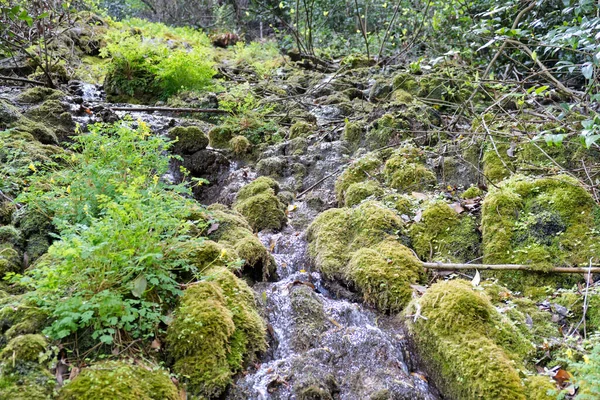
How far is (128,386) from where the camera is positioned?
2602 millimetres

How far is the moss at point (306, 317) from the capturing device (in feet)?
12.0

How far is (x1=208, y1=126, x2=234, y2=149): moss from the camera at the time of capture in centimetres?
804

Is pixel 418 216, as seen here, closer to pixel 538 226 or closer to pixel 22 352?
pixel 538 226

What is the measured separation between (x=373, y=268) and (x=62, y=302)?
2643 millimetres

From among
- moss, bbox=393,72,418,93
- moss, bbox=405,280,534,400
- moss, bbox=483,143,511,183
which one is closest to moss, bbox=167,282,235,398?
moss, bbox=405,280,534,400

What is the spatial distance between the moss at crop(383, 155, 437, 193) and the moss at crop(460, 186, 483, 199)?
0.50m

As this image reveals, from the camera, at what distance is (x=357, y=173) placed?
6.06 m

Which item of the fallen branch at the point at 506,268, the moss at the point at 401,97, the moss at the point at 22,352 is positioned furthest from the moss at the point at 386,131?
the moss at the point at 22,352

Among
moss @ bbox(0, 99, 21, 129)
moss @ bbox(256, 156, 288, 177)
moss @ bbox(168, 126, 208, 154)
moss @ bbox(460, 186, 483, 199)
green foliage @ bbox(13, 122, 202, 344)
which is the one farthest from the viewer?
moss @ bbox(168, 126, 208, 154)

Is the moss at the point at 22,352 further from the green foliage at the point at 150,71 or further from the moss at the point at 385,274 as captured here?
the green foliage at the point at 150,71

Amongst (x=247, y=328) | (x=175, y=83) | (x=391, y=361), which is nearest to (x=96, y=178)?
(x=247, y=328)

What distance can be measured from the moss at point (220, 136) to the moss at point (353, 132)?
2.22 m

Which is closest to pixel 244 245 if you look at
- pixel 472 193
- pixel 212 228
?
pixel 212 228

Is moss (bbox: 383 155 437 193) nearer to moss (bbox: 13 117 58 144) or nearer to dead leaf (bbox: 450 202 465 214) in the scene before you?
dead leaf (bbox: 450 202 465 214)
